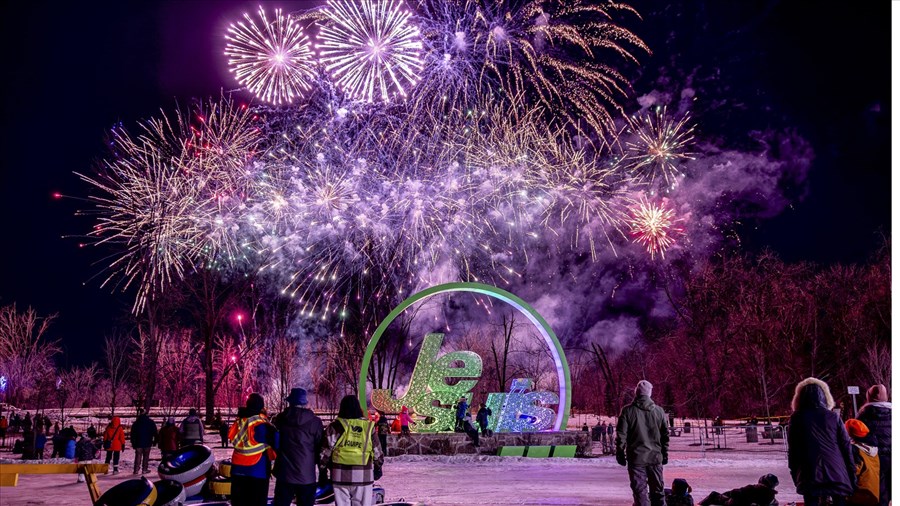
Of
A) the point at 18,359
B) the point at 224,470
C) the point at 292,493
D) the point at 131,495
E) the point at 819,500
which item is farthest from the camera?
the point at 18,359

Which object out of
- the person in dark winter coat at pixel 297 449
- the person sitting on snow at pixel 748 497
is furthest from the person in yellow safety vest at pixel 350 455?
the person sitting on snow at pixel 748 497

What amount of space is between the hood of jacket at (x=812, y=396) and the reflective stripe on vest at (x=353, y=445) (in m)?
4.21

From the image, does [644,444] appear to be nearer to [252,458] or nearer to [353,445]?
[353,445]

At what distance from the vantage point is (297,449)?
7.68m

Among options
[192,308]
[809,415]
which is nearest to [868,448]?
[809,415]

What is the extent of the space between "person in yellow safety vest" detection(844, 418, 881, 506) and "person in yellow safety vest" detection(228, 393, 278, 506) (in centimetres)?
642

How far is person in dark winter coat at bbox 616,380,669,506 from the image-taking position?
28.1ft

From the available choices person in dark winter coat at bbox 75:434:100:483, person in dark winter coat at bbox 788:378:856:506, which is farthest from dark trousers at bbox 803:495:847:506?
person in dark winter coat at bbox 75:434:100:483

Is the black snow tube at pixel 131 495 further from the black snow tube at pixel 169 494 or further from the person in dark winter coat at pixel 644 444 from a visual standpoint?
the person in dark winter coat at pixel 644 444

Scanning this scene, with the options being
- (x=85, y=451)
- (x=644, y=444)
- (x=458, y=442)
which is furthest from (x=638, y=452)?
(x=85, y=451)

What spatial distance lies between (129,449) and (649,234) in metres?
23.0

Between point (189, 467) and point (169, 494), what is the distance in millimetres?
1713

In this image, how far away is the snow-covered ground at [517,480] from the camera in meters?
12.0

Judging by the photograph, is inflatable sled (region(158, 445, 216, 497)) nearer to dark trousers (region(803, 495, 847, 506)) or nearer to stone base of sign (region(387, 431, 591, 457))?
dark trousers (region(803, 495, 847, 506))
